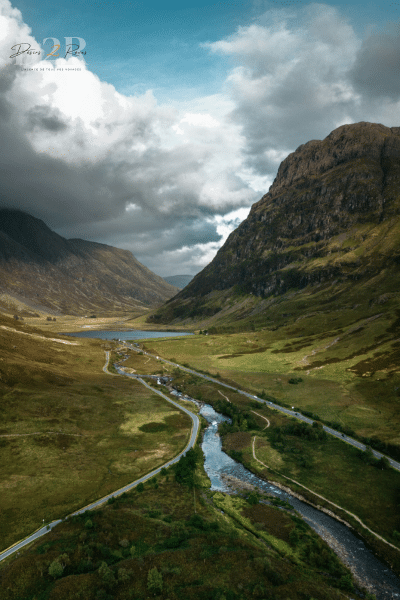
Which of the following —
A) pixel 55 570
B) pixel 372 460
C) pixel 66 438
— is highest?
pixel 55 570

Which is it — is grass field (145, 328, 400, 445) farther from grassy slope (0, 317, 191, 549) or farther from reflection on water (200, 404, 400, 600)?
grassy slope (0, 317, 191, 549)

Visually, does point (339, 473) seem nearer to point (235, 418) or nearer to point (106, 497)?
point (235, 418)

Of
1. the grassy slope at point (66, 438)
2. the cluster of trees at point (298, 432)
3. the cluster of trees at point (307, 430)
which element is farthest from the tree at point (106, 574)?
the cluster of trees at point (307, 430)

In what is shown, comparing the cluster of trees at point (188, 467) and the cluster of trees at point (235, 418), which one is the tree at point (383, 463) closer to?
the cluster of trees at point (235, 418)

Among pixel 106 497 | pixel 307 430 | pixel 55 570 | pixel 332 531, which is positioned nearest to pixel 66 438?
pixel 106 497

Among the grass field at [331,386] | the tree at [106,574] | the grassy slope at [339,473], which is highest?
the grass field at [331,386]

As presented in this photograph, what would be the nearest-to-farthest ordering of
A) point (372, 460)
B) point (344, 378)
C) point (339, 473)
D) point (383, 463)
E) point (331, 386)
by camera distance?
point (339, 473) → point (383, 463) → point (372, 460) → point (331, 386) → point (344, 378)

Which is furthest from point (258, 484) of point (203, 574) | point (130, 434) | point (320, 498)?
point (130, 434)

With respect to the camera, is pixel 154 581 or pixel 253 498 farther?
pixel 253 498
